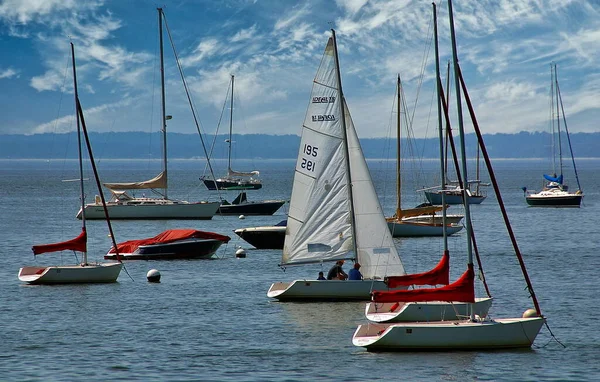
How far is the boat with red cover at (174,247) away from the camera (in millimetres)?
59281

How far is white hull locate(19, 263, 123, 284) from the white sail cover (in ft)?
35.1

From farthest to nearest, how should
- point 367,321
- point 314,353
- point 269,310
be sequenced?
point 269,310, point 367,321, point 314,353

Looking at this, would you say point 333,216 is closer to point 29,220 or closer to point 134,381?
point 134,381

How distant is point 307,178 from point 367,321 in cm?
741

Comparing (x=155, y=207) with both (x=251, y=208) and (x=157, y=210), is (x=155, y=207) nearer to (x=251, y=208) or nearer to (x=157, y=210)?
(x=157, y=210)

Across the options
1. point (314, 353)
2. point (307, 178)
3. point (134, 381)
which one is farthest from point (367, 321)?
point (134, 381)

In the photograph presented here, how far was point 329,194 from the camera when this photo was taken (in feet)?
135

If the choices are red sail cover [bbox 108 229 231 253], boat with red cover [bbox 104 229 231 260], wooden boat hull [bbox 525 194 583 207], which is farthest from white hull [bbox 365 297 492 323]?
wooden boat hull [bbox 525 194 583 207]

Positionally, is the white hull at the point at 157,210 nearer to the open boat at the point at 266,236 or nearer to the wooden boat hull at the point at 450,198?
the open boat at the point at 266,236

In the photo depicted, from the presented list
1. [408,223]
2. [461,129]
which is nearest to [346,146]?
[461,129]

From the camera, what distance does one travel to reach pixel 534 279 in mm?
51188

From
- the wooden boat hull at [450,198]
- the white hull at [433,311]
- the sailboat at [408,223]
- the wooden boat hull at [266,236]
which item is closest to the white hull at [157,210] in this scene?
the sailboat at [408,223]

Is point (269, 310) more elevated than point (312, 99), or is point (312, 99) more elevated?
point (312, 99)

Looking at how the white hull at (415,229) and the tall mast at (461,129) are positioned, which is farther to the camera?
the white hull at (415,229)
